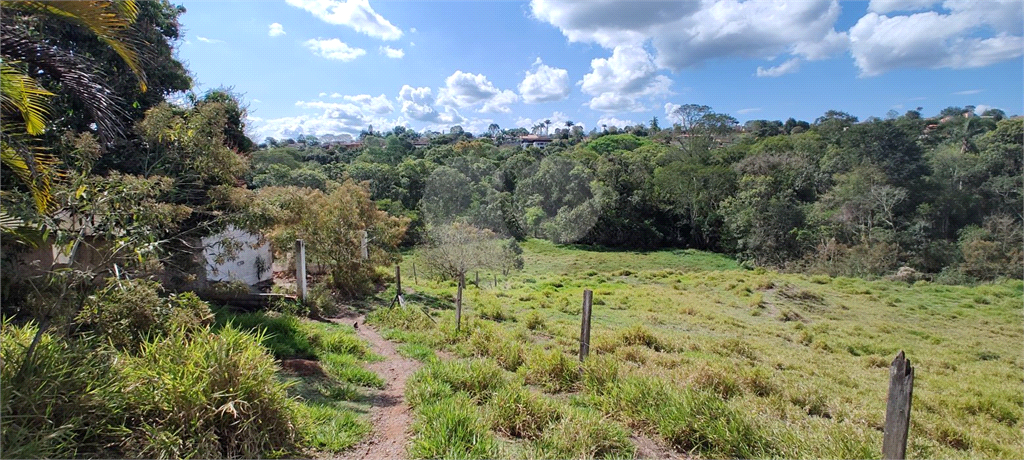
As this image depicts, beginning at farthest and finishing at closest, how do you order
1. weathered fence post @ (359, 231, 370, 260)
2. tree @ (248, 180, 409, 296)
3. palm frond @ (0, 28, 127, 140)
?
weathered fence post @ (359, 231, 370, 260)
tree @ (248, 180, 409, 296)
palm frond @ (0, 28, 127, 140)

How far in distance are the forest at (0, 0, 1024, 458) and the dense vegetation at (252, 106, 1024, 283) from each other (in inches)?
8.7

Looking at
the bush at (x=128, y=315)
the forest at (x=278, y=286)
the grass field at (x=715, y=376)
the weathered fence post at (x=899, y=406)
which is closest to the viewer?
the weathered fence post at (x=899, y=406)

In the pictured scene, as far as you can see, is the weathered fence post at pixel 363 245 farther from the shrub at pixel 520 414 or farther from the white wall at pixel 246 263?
the shrub at pixel 520 414

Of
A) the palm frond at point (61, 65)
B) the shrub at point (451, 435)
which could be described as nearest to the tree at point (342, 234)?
the palm frond at point (61, 65)

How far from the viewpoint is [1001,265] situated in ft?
76.7

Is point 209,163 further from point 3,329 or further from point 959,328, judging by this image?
point 959,328

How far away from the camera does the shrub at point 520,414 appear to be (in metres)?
3.71

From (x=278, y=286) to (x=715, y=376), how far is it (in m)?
10.7

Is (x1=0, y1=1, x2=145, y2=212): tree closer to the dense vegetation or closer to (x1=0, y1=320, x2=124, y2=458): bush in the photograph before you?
(x1=0, y1=320, x2=124, y2=458): bush

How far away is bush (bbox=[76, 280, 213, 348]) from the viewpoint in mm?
3834

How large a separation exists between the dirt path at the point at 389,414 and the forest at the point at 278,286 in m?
0.16

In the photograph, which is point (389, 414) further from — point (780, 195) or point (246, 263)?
point (780, 195)

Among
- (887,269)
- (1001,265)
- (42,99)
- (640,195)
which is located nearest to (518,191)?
(640,195)

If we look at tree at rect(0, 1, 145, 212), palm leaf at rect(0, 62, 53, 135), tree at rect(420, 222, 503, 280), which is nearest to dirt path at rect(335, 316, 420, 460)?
tree at rect(0, 1, 145, 212)
